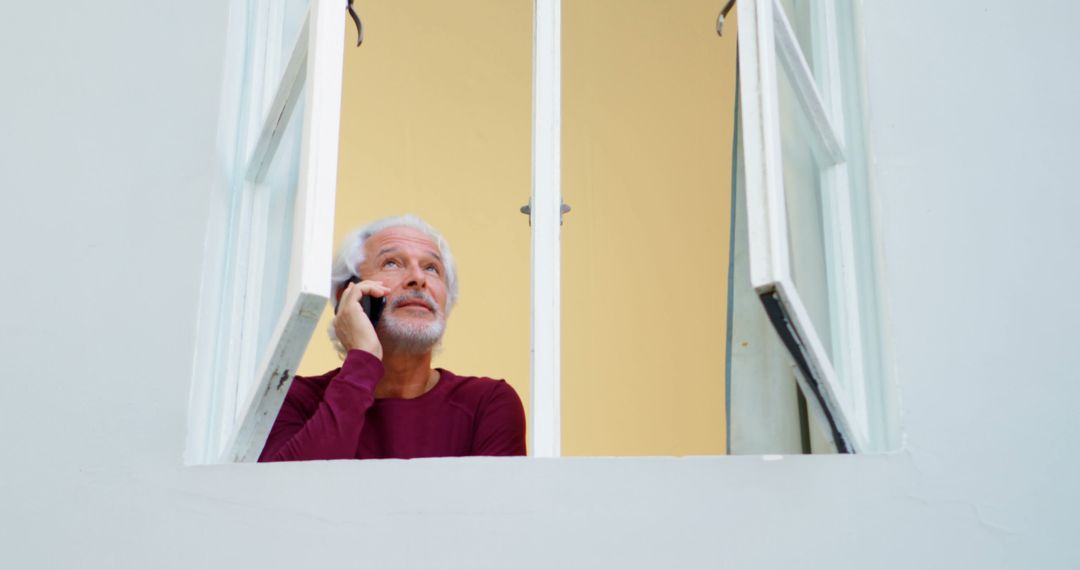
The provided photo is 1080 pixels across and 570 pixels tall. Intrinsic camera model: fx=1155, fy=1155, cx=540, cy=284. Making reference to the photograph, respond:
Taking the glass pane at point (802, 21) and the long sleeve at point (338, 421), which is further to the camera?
the long sleeve at point (338, 421)

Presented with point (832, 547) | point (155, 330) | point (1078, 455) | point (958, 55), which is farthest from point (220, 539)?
point (958, 55)

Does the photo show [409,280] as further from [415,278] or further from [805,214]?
[805,214]

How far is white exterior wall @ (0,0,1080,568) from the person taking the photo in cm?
164

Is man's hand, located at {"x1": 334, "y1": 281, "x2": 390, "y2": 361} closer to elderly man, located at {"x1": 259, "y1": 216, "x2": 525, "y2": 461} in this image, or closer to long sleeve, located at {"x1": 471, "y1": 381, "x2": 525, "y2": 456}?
elderly man, located at {"x1": 259, "y1": 216, "x2": 525, "y2": 461}

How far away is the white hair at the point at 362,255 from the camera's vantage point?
2.80 m

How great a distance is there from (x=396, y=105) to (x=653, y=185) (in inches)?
35.6

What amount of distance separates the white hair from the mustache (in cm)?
12

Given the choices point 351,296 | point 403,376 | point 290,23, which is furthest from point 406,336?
point 290,23

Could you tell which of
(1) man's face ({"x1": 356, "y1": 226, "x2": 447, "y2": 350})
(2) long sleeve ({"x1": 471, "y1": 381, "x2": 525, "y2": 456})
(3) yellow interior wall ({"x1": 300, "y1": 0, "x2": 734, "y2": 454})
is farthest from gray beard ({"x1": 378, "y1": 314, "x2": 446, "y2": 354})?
(3) yellow interior wall ({"x1": 300, "y1": 0, "x2": 734, "y2": 454})

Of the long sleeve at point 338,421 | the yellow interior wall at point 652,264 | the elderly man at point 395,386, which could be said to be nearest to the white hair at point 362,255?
the elderly man at point 395,386

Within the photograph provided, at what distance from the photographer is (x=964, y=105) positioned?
72.1 inches

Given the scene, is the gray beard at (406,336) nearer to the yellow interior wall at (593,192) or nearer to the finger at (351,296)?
the finger at (351,296)

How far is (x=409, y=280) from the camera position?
2729 mm

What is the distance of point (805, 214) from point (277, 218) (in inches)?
36.8
